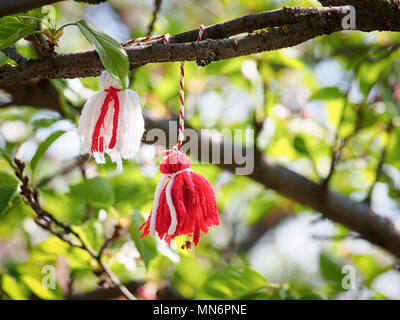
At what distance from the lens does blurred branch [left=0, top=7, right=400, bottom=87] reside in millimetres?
799

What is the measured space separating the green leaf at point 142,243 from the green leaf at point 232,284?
0.52 ft

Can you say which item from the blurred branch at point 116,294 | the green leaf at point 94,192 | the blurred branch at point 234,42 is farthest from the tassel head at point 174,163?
the blurred branch at point 116,294

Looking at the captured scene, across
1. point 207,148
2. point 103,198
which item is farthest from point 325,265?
point 103,198

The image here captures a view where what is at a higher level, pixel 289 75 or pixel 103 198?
pixel 289 75

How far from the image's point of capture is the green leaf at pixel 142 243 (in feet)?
3.69

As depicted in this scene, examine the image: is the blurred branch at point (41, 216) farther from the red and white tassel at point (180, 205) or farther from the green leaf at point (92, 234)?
the red and white tassel at point (180, 205)

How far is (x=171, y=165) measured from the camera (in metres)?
0.92

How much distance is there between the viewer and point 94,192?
1.19 m

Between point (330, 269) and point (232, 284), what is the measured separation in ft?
1.54

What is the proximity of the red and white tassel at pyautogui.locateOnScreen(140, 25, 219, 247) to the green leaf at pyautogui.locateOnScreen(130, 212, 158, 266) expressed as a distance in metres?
0.21

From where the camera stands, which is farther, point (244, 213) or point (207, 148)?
point (244, 213)

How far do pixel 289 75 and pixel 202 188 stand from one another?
162 centimetres

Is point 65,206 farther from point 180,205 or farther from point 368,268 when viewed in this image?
point 368,268
